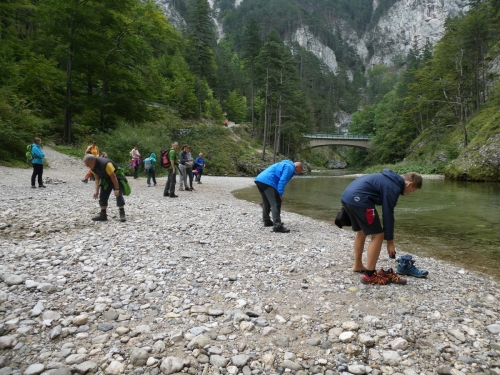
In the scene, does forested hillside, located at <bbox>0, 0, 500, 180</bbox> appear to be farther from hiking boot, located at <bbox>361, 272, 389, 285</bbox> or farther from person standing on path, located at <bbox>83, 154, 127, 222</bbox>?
hiking boot, located at <bbox>361, 272, 389, 285</bbox>

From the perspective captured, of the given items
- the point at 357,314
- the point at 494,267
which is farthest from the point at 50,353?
the point at 494,267

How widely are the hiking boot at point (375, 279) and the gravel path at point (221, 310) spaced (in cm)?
10

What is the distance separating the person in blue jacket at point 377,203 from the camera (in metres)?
4.54

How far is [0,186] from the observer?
1246cm

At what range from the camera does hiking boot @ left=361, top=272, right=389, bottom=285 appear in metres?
4.77

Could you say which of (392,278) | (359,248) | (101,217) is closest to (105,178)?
(101,217)

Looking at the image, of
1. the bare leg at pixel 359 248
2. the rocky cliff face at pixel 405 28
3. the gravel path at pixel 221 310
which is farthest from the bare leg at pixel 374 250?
the rocky cliff face at pixel 405 28

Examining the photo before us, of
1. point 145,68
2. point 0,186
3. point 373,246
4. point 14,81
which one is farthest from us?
point 145,68

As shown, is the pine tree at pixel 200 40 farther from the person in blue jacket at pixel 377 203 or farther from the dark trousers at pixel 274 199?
the person in blue jacket at pixel 377 203

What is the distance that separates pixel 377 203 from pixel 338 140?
214 feet

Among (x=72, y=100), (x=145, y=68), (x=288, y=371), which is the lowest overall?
(x=288, y=371)

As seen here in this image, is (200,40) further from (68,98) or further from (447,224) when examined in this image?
(447,224)

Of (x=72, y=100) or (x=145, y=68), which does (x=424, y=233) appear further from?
(x=145, y=68)

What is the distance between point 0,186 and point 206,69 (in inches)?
1962
